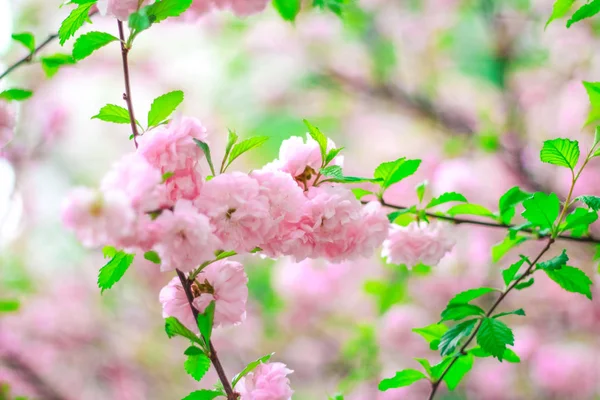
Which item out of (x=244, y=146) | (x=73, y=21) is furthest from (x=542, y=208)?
(x=73, y=21)

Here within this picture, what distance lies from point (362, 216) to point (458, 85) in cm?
253

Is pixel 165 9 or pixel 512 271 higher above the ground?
pixel 165 9

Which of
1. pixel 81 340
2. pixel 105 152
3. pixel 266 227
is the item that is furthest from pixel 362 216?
pixel 105 152

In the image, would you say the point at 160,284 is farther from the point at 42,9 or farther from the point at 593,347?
the point at 593,347

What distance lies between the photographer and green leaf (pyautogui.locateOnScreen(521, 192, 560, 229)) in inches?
21.4

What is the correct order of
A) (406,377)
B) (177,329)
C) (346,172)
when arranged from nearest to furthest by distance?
(177,329) → (406,377) → (346,172)

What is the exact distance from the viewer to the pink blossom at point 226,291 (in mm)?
527

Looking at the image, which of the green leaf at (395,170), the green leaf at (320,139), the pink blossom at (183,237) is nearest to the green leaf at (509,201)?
the green leaf at (395,170)

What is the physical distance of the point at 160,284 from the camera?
2334 mm

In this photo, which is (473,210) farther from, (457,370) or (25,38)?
(25,38)

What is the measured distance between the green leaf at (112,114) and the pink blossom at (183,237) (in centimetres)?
14

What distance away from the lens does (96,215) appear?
38 centimetres

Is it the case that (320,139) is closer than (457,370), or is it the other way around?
(320,139)

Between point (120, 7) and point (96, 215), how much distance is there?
9.5 inches
